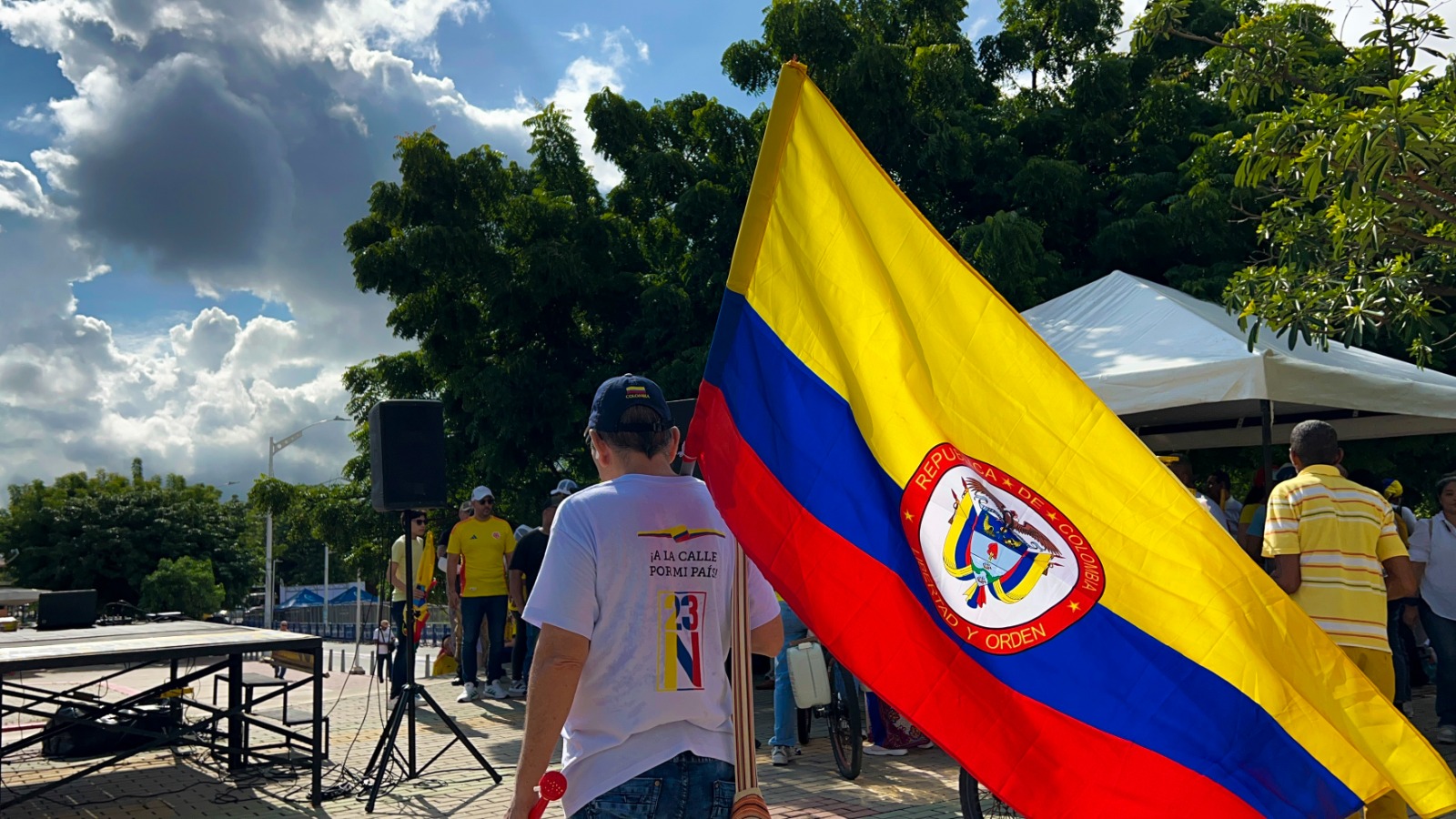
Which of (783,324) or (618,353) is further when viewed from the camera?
(618,353)

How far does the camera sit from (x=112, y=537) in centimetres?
5291

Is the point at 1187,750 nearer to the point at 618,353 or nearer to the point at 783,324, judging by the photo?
the point at 783,324

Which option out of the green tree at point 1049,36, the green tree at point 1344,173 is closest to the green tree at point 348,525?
the green tree at point 1049,36

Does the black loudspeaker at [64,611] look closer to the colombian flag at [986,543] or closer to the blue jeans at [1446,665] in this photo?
the colombian flag at [986,543]

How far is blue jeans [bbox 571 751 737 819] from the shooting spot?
2.55 m

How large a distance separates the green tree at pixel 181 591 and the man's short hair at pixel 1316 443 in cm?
4718

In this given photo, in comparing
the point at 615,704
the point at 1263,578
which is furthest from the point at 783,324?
the point at 1263,578

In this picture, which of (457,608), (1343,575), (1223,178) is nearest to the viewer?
(1343,575)

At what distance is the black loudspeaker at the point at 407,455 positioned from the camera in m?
8.00

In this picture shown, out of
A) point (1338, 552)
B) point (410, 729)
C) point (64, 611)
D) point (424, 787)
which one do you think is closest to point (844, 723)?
point (424, 787)

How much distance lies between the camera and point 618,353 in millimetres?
15891

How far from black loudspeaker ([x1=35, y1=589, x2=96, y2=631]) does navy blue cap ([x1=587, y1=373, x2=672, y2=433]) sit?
30.7ft

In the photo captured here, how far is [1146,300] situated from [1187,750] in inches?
329

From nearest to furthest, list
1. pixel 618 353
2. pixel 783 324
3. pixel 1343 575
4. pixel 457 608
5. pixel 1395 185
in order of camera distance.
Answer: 1. pixel 783 324
2. pixel 1343 575
3. pixel 1395 185
4. pixel 457 608
5. pixel 618 353
